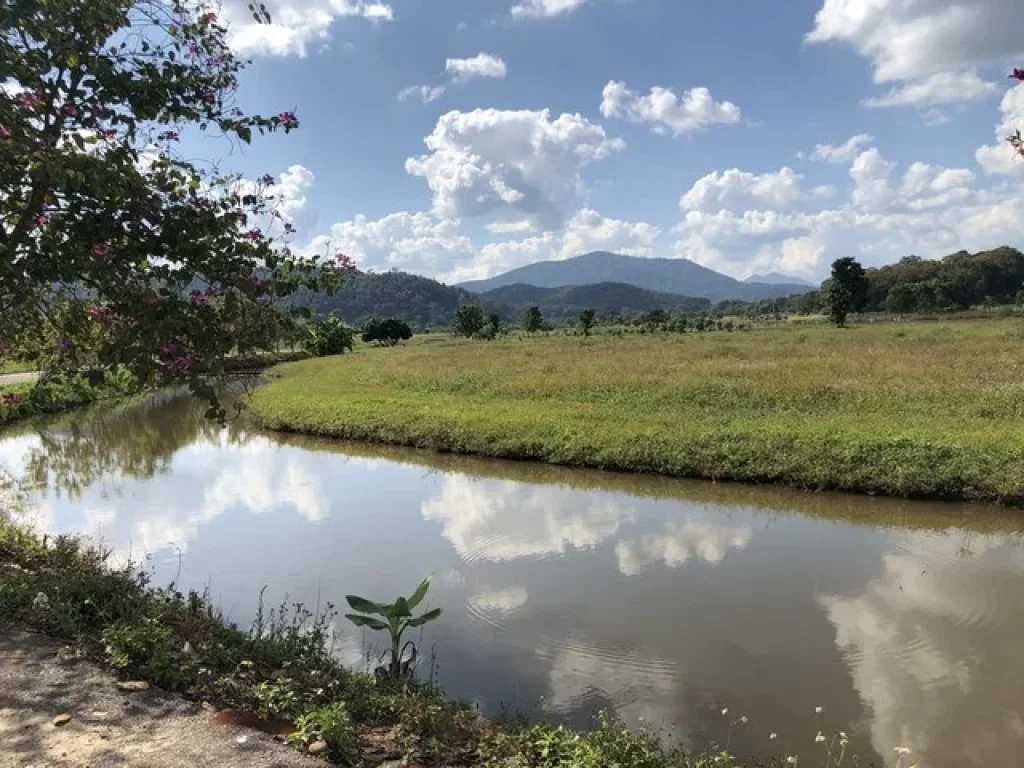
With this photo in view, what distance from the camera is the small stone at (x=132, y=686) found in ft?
17.5

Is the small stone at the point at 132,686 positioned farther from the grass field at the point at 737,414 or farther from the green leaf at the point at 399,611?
the grass field at the point at 737,414

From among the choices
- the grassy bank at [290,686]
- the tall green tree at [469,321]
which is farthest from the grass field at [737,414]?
the tall green tree at [469,321]

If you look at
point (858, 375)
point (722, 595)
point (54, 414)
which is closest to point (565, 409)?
point (858, 375)

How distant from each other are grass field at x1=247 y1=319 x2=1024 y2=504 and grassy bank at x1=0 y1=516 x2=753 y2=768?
1013cm

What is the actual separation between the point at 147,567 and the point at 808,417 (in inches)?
594

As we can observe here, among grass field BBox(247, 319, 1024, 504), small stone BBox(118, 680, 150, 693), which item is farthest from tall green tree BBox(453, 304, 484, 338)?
small stone BBox(118, 680, 150, 693)

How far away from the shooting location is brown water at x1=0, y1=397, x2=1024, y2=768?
6.59 metres

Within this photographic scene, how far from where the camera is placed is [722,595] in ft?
30.8

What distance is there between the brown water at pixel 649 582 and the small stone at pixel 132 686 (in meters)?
2.70

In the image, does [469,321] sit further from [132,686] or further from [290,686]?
[132,686]

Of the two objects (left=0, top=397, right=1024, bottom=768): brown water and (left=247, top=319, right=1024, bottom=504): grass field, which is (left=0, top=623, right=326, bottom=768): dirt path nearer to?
(left=0, top=397, right=1024, bottom=768): brown water

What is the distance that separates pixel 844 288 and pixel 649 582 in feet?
267

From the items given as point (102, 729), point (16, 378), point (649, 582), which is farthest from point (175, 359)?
point (16, 378)

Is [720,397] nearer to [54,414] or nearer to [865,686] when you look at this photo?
[865,686]
